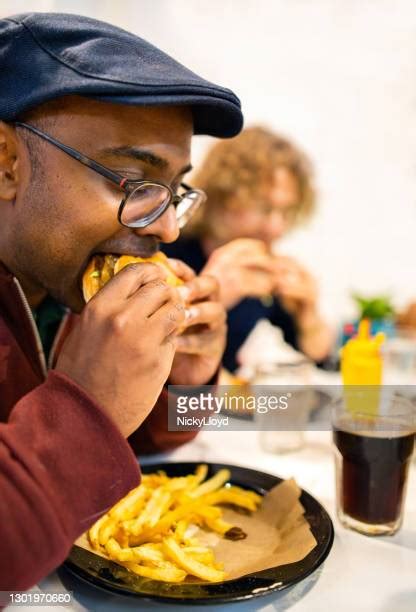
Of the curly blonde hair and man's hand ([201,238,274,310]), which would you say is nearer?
man's hand ([201,238,274,310])

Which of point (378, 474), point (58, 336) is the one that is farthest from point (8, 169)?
point (378, 474)

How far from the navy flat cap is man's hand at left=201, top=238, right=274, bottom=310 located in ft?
3.45

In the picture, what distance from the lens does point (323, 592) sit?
0.84 m

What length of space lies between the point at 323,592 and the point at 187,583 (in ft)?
0.71

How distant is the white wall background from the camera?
3.90 m

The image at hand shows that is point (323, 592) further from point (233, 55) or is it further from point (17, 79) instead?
point (233, 55)

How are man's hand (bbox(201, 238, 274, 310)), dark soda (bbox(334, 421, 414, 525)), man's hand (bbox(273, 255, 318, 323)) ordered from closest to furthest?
dark soda (bbox(334, 421, 414, 525))
man's hand (bbox(201, 238, 274, 310))
man's hand (bbox(273, 255, 318, 323))

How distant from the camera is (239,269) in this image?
2107 millimetres

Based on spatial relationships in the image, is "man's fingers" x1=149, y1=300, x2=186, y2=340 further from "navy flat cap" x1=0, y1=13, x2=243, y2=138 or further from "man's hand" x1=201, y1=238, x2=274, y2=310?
"man's hand" x1=201, y1=238, x2=274, y2=310

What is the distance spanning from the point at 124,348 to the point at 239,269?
1358 millimetres

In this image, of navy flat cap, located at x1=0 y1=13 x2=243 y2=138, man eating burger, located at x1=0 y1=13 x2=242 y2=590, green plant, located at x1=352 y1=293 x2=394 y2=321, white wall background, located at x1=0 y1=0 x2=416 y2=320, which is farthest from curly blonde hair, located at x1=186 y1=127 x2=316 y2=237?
navy flat cap, located at x1=0 y1=13 x2=243 y2=138

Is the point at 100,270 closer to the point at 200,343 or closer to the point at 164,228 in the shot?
the point at 164,228

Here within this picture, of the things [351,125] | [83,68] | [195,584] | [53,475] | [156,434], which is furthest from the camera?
[351,125]

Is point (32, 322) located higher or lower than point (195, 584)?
higher
